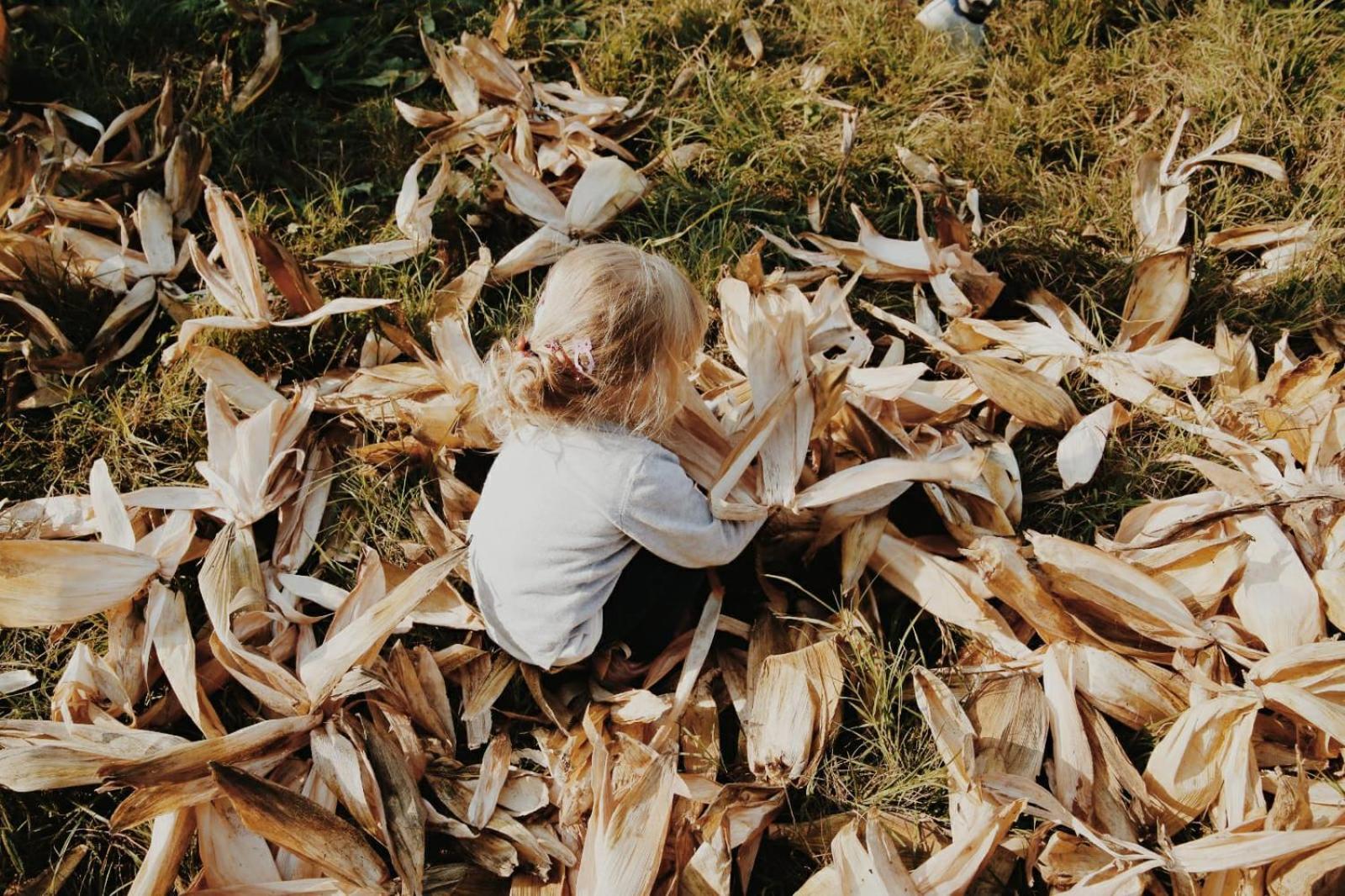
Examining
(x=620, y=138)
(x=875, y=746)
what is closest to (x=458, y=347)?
(x=620, y=138)

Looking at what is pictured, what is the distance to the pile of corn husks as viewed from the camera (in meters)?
1.69

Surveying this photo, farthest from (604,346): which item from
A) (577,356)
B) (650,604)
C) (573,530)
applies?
(650,604)

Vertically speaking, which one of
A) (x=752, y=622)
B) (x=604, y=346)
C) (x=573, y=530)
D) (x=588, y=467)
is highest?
(x=604, y=346)

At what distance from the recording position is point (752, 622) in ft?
6.77

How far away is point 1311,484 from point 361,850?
6.06ft

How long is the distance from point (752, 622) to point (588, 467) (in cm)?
52

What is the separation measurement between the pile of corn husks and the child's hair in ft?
0.63

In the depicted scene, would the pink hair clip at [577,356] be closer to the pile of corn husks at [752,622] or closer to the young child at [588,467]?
the young child at [588,467]

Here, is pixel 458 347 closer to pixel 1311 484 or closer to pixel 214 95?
pixel 214 95

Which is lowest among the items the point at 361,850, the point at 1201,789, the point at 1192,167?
the point at 361,850

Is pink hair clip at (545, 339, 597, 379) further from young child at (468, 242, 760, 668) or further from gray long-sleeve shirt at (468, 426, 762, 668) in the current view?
gray long-sleeve shirt at (468, 426, 762, 668)

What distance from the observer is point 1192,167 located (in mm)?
2594

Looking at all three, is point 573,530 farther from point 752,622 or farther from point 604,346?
point 752,622

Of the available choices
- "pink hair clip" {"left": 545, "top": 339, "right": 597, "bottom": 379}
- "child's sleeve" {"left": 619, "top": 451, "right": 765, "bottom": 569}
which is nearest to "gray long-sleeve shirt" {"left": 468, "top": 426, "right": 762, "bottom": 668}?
"child's sleeve" {"left": 619, "top": 451, "right": 765, "bottom": 569}
